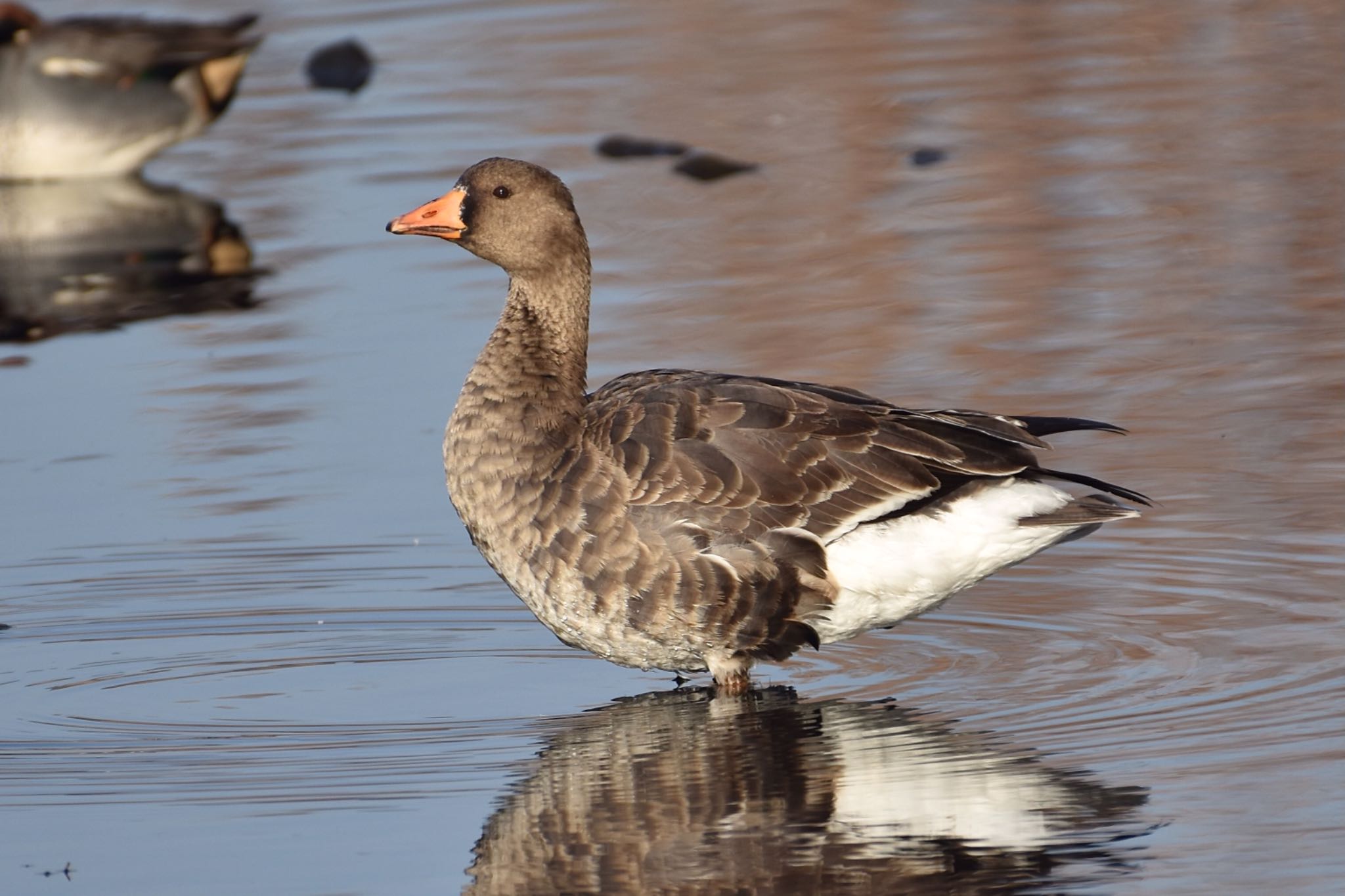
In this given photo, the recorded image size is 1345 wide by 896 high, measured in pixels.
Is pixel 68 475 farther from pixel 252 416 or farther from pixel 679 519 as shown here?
pixel 679 519

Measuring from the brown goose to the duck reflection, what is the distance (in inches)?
14.8

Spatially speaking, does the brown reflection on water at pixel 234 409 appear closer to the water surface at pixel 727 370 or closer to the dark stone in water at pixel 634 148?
the water surface at pixel 727 370

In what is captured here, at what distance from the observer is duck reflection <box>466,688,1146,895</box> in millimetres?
5488

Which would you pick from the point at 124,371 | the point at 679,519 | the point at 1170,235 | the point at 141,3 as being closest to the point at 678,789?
the point at 679,519

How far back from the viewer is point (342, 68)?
1873 centimetres

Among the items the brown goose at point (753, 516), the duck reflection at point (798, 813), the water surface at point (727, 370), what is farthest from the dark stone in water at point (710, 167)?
the duck reflection at point (798, 813)

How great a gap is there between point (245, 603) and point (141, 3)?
14.4 m

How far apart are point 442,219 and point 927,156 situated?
23.3ft

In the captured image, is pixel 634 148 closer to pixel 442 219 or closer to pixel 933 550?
pixel 442 219

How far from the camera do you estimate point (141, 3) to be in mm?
21250

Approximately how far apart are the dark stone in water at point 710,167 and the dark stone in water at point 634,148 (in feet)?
1.38

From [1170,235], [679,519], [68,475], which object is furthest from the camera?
[1170,235]

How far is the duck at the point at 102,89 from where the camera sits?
1578 centimetres

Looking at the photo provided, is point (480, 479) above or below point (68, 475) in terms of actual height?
above
